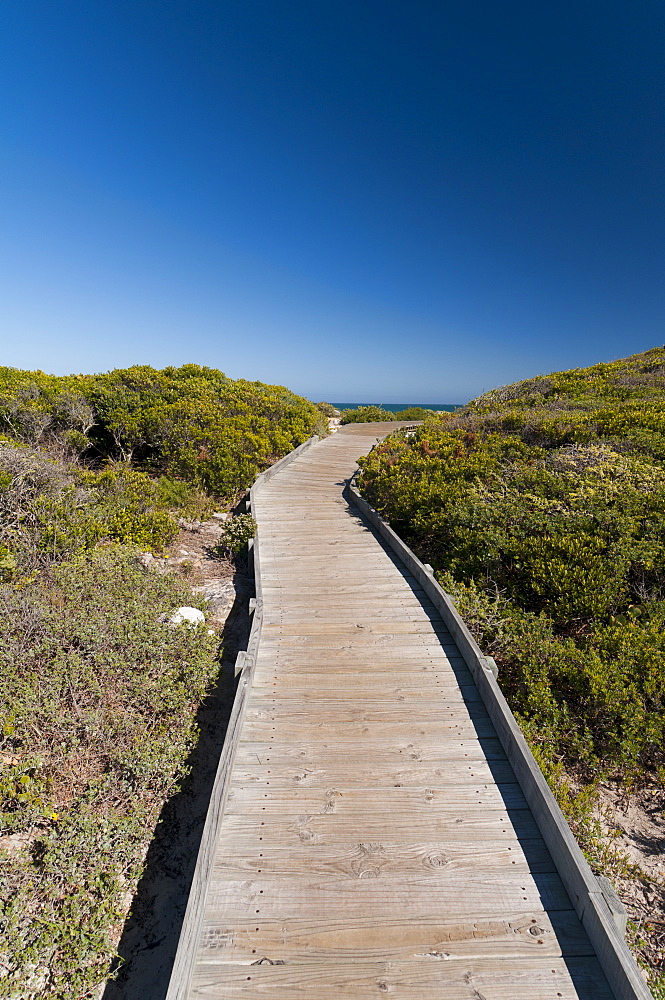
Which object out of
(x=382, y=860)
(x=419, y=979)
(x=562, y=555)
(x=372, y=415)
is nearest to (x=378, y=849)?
(x=382, y=860)

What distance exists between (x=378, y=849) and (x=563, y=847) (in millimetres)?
1338

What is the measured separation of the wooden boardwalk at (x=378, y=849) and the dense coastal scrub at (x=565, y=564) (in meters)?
0.84

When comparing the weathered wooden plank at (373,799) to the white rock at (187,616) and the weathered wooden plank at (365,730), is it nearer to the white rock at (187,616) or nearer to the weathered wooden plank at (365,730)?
the weathered wooden plank at (365,730)

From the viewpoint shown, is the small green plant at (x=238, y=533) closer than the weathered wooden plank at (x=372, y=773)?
No

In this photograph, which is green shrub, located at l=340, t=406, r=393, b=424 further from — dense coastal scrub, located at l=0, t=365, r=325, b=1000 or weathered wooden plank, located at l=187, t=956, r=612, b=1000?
weathered wooden plank, located at l=187, t=956, r=612, b=1000

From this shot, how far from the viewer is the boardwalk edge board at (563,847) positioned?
7.43ft

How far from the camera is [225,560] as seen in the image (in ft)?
28.4

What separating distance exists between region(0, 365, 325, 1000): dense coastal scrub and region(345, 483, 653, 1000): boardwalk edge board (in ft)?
10.8

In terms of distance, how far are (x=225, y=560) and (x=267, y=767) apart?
5.47 metres

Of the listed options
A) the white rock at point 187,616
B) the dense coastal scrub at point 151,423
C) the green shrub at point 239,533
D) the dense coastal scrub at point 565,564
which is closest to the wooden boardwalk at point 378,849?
the dense coastal scrub at point 565,564

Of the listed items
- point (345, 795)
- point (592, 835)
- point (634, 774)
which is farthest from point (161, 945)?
point (634, 774)

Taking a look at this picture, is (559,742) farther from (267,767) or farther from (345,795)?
(267,767)

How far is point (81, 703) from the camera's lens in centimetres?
415

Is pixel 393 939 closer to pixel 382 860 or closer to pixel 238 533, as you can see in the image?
pixel 382 860
